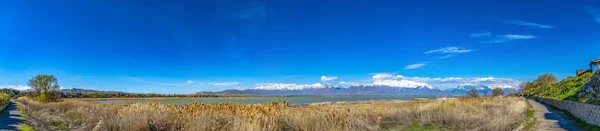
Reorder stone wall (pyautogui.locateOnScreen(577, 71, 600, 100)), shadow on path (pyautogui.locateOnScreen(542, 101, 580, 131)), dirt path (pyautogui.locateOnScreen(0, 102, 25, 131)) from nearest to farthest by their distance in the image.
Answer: dirt path (pyautogui.locateOnScreen(0, 102, 25, 131)) → shadow on path (pyautogui.locateOnScreen(542, 101, 580, 131)) → stone wall (pyautogui.locateOnScreen(577, 71, 600, 100))

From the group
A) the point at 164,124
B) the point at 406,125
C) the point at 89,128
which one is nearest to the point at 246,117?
the point at 164,124

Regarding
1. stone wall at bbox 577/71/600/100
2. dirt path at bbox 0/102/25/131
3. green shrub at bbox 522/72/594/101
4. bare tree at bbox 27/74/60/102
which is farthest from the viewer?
bare tree at bbox 27/74/60/102

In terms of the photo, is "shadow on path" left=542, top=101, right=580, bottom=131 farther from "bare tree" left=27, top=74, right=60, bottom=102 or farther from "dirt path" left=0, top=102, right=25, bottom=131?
"bare tree" left=27, top=74, right=60, bottom=102

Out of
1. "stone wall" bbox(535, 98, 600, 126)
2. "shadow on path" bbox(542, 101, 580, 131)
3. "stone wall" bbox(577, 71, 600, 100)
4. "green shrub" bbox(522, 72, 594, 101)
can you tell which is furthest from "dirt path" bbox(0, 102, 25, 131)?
"green shrub" bbox(522, 72, 594, 101)

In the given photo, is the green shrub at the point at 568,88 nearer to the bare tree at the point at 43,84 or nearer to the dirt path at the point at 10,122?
the dirt path at the point at 10,122

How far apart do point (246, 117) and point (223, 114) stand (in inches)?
60.6

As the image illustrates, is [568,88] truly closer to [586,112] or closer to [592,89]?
[592,89]

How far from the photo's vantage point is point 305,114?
11.9m

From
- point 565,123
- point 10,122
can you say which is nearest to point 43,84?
point 10,122

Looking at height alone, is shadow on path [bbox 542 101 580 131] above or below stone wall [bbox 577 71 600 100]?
below

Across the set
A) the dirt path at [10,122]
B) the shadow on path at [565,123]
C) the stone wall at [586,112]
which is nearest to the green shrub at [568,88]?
the stone wall at [586,112]

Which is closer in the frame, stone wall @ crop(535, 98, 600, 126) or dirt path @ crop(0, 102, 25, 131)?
stone wall @ crop(535, 98, 600, 126)

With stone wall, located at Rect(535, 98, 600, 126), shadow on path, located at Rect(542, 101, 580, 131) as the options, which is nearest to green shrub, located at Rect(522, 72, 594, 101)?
stone wall, located at Rect(535, 98, 600, 126)

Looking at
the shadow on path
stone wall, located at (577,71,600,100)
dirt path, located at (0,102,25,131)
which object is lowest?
the shadow on path
